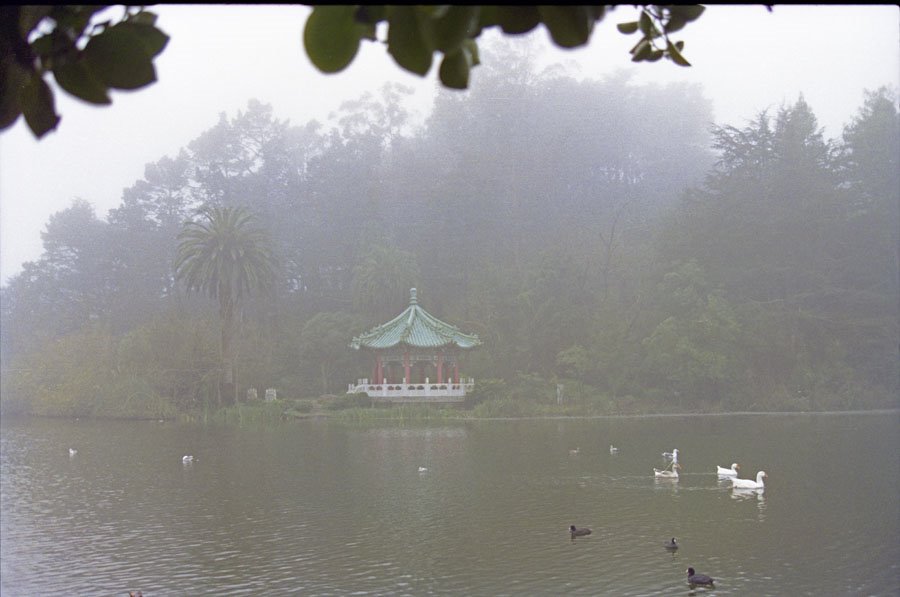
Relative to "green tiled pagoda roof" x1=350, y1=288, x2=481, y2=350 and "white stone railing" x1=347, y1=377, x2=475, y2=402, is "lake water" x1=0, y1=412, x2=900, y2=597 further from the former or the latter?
"green tiled pagoda roof" x1=350, y1=288, x2=481, y2=350

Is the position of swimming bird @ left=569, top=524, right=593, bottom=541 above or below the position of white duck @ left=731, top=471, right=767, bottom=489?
below

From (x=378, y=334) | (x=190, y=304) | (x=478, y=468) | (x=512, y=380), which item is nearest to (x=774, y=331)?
(x=512, y=380)

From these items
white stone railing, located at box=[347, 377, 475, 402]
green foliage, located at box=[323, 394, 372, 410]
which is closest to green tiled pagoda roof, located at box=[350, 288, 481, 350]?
white stone railing, located at box=[347, 377, 475, 402]

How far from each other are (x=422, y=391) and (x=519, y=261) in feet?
36.7

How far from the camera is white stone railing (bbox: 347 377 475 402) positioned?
2678 cm

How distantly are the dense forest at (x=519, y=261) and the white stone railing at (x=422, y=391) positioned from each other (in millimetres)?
913

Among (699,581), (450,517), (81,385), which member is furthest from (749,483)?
(81,385)

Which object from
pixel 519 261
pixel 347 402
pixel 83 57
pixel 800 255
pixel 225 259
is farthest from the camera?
pixel 519 261

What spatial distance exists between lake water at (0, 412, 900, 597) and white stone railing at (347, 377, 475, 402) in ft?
24.8

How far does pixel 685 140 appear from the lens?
47.0 metres

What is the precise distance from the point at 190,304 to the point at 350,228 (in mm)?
7710

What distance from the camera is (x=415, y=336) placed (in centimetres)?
2830

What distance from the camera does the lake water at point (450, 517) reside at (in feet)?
26.8

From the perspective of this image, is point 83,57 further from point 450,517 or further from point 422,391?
point 422,391
